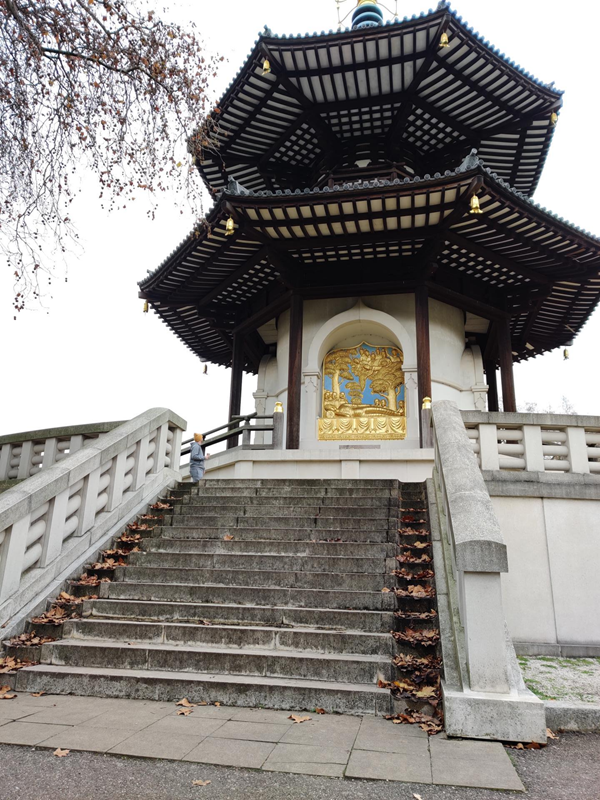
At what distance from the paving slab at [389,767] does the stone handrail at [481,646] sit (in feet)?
1.65

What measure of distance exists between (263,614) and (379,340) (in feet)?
31.4

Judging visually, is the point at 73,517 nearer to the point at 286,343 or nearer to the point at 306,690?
the point at 306,690

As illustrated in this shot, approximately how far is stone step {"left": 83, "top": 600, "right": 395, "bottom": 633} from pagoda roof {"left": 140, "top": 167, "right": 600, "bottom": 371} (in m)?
6.96

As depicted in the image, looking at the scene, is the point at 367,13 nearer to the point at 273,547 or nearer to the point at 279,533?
the point at 279,533

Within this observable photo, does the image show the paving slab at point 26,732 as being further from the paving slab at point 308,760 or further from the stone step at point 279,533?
the stone step at point 279,533

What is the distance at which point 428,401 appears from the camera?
1162 cm

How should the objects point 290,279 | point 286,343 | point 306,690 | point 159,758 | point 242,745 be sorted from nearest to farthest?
point 159,758 → point 242,745 → point 306,690 → point 290,279 → point 286,343

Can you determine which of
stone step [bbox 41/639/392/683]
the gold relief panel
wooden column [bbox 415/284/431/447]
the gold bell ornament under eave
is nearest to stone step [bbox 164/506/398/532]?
stone step [bbox 41/639/392/683]

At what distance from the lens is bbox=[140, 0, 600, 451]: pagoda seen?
36.3ft

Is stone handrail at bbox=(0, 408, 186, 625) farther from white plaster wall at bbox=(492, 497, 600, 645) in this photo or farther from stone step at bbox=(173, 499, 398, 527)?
white plaster wall at bbox=(492, 497, 600, 645)

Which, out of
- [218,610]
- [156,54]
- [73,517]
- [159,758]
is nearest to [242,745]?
[159,758]

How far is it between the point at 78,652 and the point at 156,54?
634 centimetres

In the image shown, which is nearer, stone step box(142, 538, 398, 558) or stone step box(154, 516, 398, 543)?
stone step box(142, 538, 398, 558)

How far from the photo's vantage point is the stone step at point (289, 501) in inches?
292
